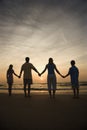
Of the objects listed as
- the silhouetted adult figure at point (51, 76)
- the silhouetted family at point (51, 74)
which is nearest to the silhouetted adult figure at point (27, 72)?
the silhouetted family at point (51, 74)

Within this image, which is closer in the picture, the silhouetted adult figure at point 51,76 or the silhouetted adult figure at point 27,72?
the silhouetted adult figure at point 51,76

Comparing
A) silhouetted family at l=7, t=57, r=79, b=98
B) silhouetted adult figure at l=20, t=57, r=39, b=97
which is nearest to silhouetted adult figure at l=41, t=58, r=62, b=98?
silhouetted family at l=7, t=57, r=79, b=98

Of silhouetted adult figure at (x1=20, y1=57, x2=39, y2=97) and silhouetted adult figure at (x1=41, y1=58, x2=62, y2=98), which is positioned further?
silhouetted adult figure at (x1=20, y1=57, x2=39, y2=97)

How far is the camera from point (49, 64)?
12.1m

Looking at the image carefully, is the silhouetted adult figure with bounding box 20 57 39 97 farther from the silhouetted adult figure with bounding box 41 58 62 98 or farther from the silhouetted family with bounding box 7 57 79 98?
the silhouetted adult figure with bounding box 41 58 62 98

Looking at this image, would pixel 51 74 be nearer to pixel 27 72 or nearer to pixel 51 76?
pixel 51 76

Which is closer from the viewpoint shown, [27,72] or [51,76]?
[51,76]

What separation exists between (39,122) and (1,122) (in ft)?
3.45

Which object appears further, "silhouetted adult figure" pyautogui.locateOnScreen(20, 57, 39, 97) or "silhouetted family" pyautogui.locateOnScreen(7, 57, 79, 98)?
"silhouetted adult figure" pyautogui.locateOnScreen(20, 57, 39, 97)

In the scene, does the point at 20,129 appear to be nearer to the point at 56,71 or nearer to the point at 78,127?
the point at 78,127

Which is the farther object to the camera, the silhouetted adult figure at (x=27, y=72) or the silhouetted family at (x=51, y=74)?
the silhouetted adult figure at (x=27, y=72)

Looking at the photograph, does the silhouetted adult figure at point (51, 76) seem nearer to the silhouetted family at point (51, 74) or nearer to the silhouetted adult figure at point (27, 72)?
the silhouetted family at point (51, 74)

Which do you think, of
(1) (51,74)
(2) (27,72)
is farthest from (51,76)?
(2) (27,72)

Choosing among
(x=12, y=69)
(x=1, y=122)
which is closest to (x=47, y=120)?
(x=1, y=122)
